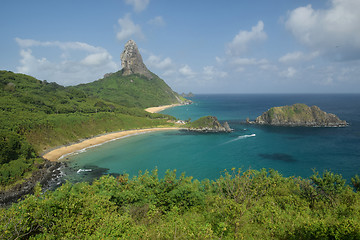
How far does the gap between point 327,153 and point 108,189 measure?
275 feet

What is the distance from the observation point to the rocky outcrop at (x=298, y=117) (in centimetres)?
13212

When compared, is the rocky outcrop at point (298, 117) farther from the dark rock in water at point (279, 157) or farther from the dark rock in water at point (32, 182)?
the dark rock in water at point (32, 182)

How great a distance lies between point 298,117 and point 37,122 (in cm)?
16372

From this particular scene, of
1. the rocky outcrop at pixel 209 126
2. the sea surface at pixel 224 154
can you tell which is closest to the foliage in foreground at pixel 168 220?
the sea surface at pixel 224 154

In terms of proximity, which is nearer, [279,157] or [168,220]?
[168,220]

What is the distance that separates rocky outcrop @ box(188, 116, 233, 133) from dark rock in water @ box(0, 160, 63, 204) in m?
84.3

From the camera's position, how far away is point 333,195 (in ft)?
101

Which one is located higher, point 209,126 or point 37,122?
point 37,122

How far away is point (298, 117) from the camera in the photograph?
140 m

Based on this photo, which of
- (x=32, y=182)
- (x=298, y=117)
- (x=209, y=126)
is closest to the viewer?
(x=32, y=182)

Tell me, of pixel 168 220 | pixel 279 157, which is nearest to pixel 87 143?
pixel 168 220

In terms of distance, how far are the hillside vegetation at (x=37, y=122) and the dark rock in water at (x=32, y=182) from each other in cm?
297

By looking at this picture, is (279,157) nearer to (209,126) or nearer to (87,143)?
(209,126)

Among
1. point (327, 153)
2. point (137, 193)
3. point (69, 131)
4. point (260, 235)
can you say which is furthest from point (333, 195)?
point (69, 131)
